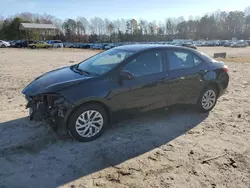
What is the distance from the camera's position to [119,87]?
388cm

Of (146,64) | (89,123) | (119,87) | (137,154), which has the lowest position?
(137,154)

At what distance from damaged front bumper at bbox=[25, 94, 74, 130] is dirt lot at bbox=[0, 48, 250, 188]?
1.51 ft

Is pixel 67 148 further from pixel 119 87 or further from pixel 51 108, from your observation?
pixel 119 87

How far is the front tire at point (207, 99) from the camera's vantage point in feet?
16.6

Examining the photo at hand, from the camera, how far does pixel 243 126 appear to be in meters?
4.55

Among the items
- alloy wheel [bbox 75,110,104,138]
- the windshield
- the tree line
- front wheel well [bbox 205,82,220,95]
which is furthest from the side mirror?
the tree line

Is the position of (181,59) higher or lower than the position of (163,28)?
lower

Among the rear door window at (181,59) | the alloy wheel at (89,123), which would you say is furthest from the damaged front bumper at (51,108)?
the rear door window at (181,59)

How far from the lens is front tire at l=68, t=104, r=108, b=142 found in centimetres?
362

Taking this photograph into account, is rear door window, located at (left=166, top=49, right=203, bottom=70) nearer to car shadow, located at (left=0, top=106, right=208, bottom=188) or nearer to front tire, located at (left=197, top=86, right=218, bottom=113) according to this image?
front tire, located at (left=197, top=86, right=218, bottom=113)

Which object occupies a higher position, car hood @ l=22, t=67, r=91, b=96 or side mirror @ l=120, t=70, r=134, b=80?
side mirror @ l=120, t=70, r=134, b=80

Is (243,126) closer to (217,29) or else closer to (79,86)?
(79,86)

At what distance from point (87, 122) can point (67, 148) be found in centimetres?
52

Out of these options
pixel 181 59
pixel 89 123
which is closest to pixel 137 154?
pixel 89 123
